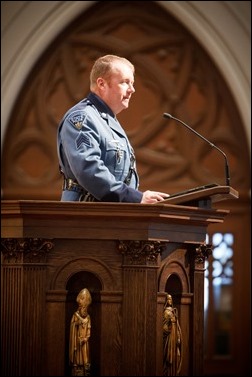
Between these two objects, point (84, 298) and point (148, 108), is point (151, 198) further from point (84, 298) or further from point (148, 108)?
point (148, 108)

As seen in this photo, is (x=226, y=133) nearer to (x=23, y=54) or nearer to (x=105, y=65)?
(x=23, y=54)

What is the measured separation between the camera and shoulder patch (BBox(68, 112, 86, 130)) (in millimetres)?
4172

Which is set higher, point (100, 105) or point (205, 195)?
point (100, 105)

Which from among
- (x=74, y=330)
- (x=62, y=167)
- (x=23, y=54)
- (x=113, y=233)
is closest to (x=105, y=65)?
(x=62, y=167)

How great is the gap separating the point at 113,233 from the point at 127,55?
5.23m

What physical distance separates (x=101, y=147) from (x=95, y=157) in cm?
13

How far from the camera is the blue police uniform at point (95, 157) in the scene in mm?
4074

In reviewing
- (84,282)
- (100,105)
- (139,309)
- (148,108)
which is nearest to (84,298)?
(84,282)

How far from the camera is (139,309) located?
398 cm

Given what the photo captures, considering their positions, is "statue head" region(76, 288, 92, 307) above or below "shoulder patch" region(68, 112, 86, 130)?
below

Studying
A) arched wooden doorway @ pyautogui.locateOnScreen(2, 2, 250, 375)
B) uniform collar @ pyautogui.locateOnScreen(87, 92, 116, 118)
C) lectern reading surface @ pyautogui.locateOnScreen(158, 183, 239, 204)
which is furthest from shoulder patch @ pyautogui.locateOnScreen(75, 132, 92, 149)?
arched wooden doorway @ pyautogui.locateOnScreen(2, 2, 250, 375)

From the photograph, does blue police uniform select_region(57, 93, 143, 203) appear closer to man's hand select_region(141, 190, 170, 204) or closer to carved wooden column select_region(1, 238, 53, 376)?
man's hand select_region(141, 190, 170, 204)

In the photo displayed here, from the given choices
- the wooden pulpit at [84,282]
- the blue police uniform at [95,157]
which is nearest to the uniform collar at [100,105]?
the blue police uniform at [95,157]

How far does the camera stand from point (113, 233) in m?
4.01
